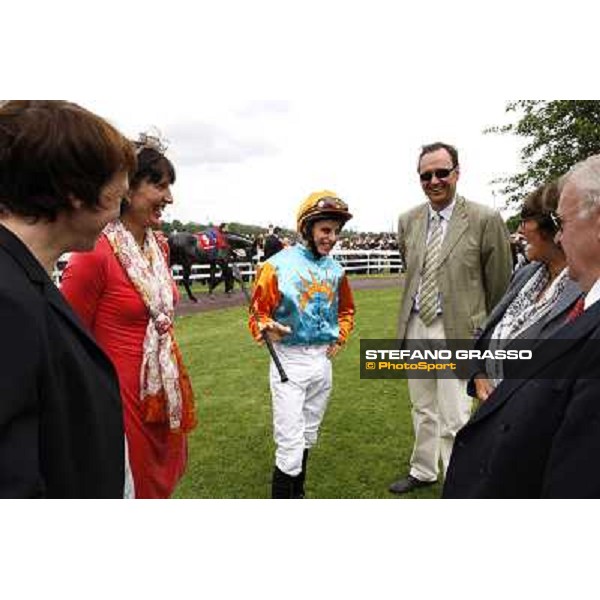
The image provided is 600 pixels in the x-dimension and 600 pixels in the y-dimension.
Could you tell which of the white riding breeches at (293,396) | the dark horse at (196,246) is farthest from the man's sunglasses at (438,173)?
the dark horse at (196,246)

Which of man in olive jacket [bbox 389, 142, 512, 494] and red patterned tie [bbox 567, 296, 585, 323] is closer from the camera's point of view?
red patterned tie [bbox 567, 296, 585, 323]

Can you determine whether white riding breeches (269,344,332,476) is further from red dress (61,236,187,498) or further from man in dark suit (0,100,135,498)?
man in dark suit (0,100,135,498)

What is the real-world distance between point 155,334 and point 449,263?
4.28 ft

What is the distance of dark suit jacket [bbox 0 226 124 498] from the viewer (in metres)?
0.80

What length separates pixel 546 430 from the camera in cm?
109

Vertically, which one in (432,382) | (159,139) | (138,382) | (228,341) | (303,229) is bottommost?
(228,341)

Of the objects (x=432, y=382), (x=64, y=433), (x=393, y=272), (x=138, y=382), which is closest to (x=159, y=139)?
(x=138, y=382)

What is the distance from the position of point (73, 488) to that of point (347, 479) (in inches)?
82.7

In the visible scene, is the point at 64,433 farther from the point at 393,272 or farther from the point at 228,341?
the point at 228,341

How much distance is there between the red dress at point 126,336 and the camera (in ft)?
5.48

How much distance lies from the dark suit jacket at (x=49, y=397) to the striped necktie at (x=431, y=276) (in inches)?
64.8

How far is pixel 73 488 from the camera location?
99 centimetres

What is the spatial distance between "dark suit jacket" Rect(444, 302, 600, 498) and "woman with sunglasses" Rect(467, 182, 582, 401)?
374mm

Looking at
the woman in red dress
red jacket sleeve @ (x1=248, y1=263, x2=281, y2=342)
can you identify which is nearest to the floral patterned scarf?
the woman in red dress
